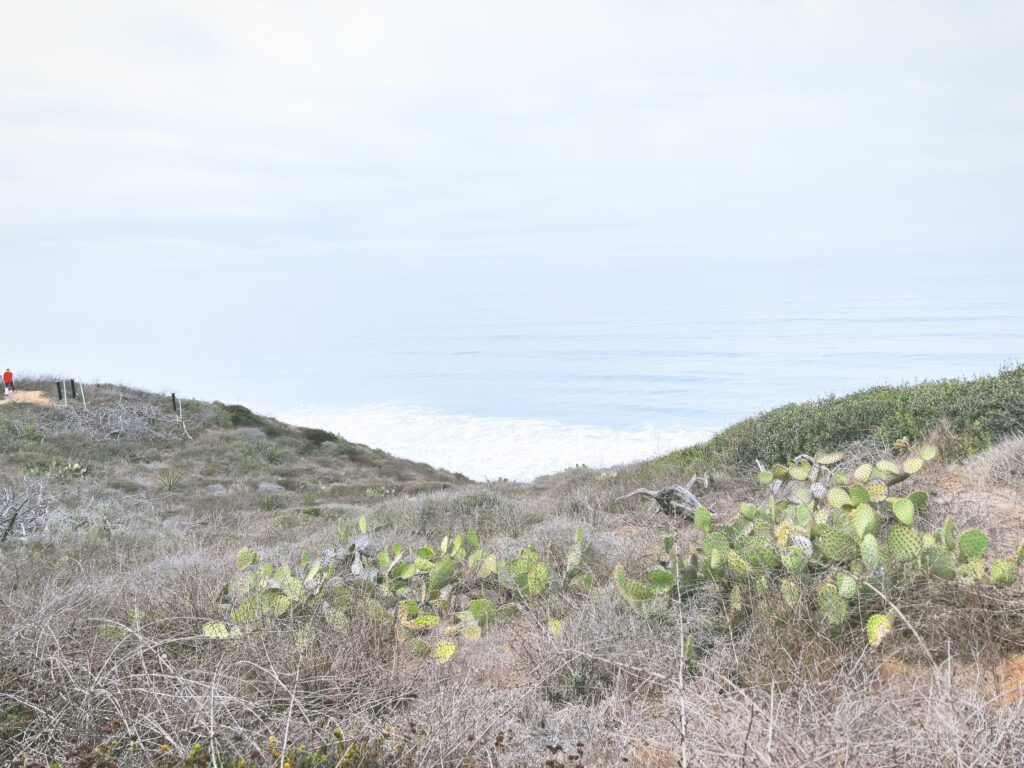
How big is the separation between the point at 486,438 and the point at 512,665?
46.3 meters

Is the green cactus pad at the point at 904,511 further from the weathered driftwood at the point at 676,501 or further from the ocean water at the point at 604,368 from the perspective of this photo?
the ocean water at the point at 604,368

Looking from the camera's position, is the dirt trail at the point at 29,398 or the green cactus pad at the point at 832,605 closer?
the green cactus pad at the point at 832,605

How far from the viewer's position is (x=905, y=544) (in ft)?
11.1

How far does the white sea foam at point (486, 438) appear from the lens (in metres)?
40.2

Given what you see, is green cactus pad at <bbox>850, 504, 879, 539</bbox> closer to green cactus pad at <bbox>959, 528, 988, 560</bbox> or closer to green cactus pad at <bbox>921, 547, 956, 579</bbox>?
green cactus pad at <bbox>921, 547, 956, 579</bbox>

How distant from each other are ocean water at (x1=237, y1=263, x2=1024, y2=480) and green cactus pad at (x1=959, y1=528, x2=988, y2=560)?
15575mm

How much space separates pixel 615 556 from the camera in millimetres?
5285

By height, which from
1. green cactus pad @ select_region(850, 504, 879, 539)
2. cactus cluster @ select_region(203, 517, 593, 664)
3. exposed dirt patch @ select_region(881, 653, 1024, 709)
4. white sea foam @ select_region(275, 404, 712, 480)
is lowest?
white sea foam @ select_region(275, 404, 712, 480)

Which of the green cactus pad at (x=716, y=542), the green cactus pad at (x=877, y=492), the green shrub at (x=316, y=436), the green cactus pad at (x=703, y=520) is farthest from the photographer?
the green shrub at (x=316, y=436)

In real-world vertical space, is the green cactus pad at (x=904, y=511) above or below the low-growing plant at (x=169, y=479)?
above

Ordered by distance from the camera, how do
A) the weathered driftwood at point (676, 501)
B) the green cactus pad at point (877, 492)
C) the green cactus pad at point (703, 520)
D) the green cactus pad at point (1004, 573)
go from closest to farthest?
the green cactus pad at point (1004, 573), the green cactus pad at point (703, 520), the green cactus pad at point (877, 492), the weathered driftwood at point (676, 501)

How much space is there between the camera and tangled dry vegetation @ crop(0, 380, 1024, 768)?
2416 millimetres

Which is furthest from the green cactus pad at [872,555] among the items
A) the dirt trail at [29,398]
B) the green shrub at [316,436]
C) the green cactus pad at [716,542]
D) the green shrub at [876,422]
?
the dirt trail at [29,398]

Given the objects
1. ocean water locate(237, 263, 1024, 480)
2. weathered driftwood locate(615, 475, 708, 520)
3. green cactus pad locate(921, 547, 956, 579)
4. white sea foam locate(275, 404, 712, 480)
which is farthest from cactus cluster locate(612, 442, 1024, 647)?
white sea foam locate(275, 404, 712, 480)
